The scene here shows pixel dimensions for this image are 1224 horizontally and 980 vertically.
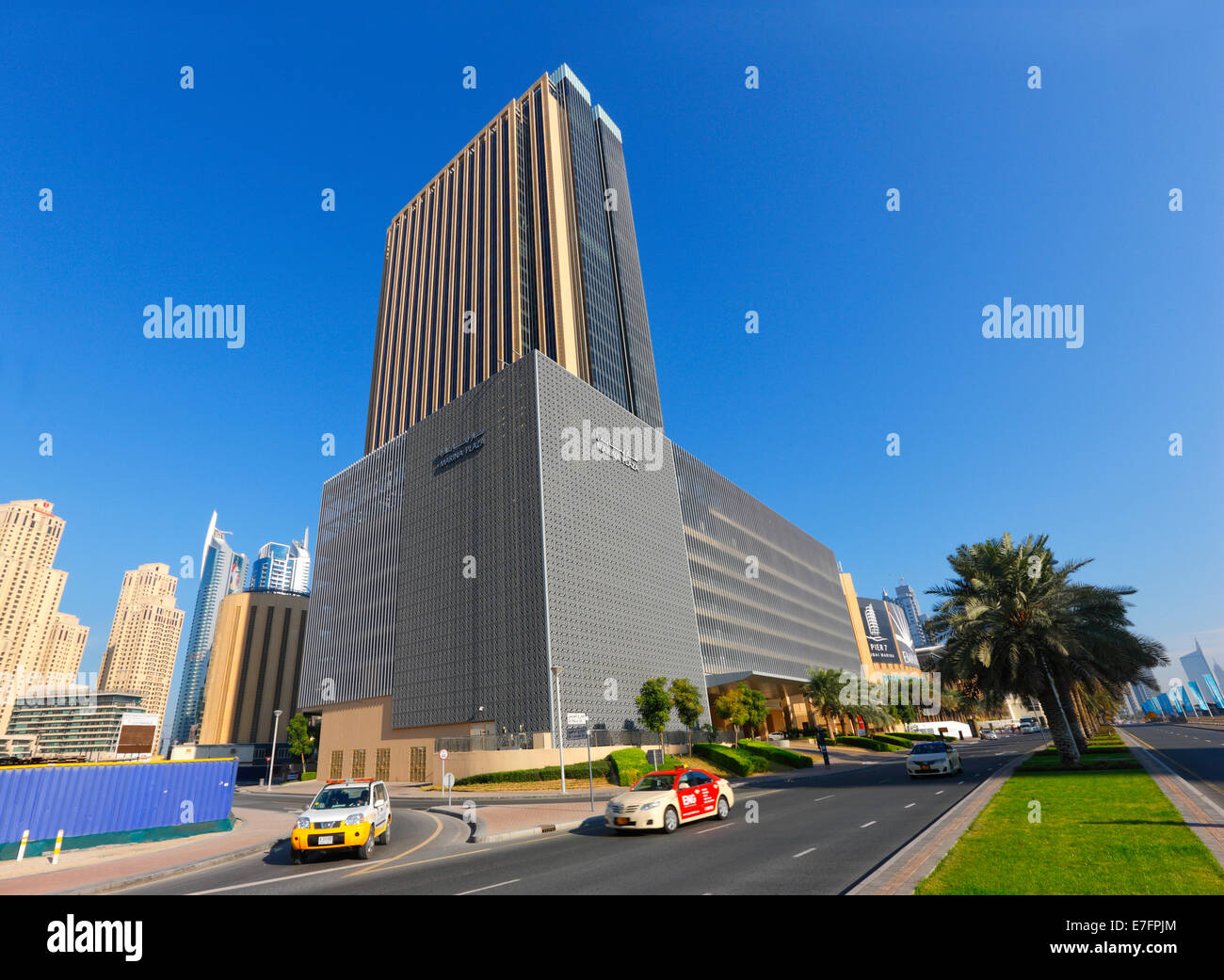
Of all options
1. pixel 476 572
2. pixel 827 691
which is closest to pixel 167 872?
pixel 476 572

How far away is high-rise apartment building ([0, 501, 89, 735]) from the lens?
162 metres

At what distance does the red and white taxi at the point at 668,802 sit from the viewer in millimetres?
16812

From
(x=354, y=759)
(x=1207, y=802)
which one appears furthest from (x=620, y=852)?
(x=354, y=759)

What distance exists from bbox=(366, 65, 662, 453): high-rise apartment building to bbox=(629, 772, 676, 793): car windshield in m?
60.1

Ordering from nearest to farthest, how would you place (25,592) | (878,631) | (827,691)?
1. (827,691)
2. (878,631)
3. (25,592)

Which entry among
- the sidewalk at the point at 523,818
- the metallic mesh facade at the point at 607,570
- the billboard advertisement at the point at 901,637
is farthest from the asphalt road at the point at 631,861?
the billboard advertisement at the point at 901,637

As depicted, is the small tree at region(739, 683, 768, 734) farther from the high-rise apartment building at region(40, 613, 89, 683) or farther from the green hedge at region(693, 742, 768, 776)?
the high-rise apartment building at region(40, 613, 89, 683)

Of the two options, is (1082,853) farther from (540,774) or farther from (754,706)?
(754,706)

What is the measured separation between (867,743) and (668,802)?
65.8m

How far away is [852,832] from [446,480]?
5624cm

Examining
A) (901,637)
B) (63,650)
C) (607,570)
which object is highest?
(63,650)

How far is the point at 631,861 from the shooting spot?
41.1 feet

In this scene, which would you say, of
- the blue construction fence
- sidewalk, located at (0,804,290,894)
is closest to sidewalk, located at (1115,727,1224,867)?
sidewalk, located at (0,804,290,894)
